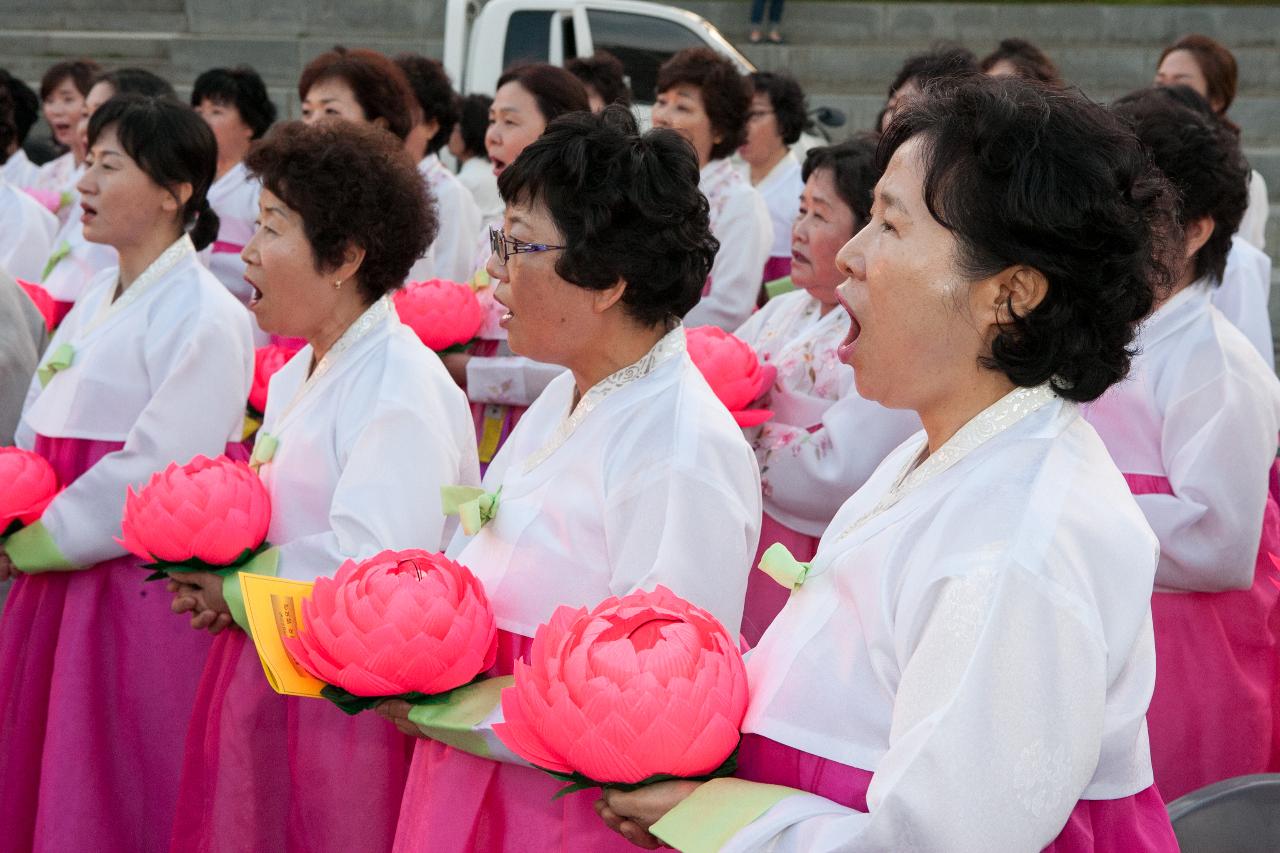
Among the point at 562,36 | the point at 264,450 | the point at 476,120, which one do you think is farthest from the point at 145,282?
the point at 562,36

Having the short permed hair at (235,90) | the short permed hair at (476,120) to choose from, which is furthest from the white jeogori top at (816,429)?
the short permed hair at (476,120)

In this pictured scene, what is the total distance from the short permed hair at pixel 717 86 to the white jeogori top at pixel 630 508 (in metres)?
3.35

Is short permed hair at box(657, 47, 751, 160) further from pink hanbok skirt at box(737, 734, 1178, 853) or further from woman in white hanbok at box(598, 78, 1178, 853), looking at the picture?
pink hanbok skirt at box(737, 734, 1178, 853)

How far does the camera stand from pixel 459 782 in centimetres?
220

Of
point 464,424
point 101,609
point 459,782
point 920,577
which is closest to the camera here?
point 920,577

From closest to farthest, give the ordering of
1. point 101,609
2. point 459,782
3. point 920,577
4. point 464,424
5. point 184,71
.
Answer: point 920,577 → point 459,782 → point 464,424 → point 101,609 → point 184,71

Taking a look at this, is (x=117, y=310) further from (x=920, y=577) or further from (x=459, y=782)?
(x=920, y=577)

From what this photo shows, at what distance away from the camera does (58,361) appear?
3.46 meters

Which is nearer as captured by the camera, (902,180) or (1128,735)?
(1128,735)

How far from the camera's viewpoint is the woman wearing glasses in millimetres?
2178

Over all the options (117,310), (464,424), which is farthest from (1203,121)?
(117,310)

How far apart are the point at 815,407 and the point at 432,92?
3.18 meters

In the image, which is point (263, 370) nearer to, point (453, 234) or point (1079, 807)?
point (453, 234)

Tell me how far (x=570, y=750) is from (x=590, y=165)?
1.14m
